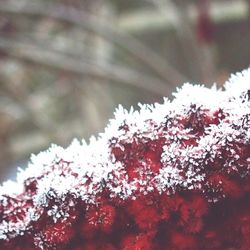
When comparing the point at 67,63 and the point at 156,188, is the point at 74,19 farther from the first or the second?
the point at 156,188

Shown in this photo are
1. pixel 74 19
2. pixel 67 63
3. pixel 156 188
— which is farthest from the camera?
pixel 74 19

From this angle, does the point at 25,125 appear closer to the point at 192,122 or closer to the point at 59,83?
the point at 59,83

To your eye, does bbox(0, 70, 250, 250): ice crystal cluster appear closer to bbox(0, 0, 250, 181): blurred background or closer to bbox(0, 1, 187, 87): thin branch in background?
bbox(0, 0, 250, 181): blurred background

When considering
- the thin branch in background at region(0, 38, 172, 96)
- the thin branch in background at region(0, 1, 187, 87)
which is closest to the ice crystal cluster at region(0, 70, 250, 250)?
the thin branch in background at region(0, 38, 172, 96)

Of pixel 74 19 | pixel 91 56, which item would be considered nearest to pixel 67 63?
pixel 74 19

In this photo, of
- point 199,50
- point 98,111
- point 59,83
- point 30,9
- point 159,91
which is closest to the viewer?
A: point 30,9

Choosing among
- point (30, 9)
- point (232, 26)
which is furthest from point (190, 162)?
point (232, 26)
